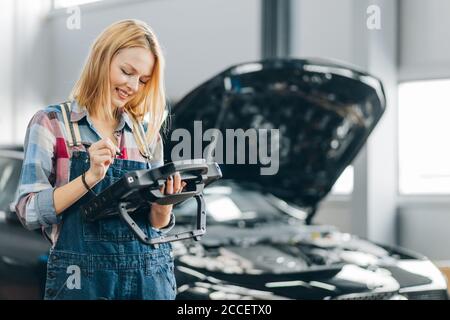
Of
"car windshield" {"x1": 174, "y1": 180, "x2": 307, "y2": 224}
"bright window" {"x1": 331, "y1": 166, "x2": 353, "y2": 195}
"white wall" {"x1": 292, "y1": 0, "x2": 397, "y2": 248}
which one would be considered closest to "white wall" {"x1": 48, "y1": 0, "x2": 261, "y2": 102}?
"car windshield" {"x1": 174, "y1": 180, "x2": 307, "y2": 224}

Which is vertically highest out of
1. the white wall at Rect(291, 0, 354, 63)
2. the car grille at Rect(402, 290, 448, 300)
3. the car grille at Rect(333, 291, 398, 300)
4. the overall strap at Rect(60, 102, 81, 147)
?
the white wall at Rect(291, 0, 354, 63)

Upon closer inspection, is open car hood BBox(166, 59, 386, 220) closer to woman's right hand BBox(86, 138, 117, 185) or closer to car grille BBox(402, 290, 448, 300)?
woman's right hand BBox(86, 138, 117, 185)

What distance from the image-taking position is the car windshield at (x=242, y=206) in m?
1.91

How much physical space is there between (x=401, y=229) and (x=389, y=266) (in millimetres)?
1258

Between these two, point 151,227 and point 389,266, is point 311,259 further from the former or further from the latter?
point 151,227

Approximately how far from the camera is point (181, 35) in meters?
1.74

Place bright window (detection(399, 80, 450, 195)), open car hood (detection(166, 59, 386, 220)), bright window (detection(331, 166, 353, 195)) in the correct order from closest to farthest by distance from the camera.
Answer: open car hood (detection(166, 59, 386, 220)) < bright window (detection(399, 80, 450, 195)) < bright window (detection(331, 166, 353, 195))

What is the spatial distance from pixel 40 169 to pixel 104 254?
184mm

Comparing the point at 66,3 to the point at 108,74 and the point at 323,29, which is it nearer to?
the point at 108,74

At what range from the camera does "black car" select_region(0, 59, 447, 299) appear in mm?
1454

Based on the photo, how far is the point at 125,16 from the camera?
4.44 ft

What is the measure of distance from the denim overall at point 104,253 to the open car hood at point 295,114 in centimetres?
36

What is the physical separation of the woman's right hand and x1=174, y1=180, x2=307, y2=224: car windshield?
30.1 inches
